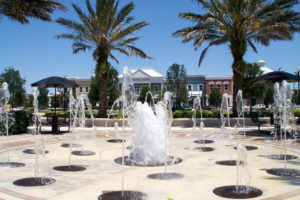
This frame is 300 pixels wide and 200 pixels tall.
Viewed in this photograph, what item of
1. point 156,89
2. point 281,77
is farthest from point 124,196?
point 156,89

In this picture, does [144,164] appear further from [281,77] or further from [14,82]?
[14,82]

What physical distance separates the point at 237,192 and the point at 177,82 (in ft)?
114

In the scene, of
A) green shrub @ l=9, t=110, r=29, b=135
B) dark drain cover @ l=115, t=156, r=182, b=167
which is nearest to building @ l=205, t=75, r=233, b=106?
green shrub @ l=9, t=110, r=29, b=135

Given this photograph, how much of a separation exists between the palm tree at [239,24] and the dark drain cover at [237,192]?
11637mm

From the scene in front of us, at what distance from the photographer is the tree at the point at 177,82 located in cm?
3919

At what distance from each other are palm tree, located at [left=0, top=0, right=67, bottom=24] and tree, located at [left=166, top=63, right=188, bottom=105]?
2562 centimetres

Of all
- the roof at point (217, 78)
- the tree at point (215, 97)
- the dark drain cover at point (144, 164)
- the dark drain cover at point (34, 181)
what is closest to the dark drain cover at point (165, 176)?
the dark drain cover at point (144, 164)

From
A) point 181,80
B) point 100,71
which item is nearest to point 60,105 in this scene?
point 181,80

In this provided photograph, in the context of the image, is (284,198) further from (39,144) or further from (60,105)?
(60,105)

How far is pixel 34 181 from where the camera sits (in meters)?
5.43

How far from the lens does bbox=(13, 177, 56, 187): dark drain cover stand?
523 cm

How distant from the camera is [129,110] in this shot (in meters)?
9.12

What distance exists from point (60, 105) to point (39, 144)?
57406mm

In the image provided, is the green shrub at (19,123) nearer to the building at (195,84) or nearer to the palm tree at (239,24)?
the palm tree at (239,24)
